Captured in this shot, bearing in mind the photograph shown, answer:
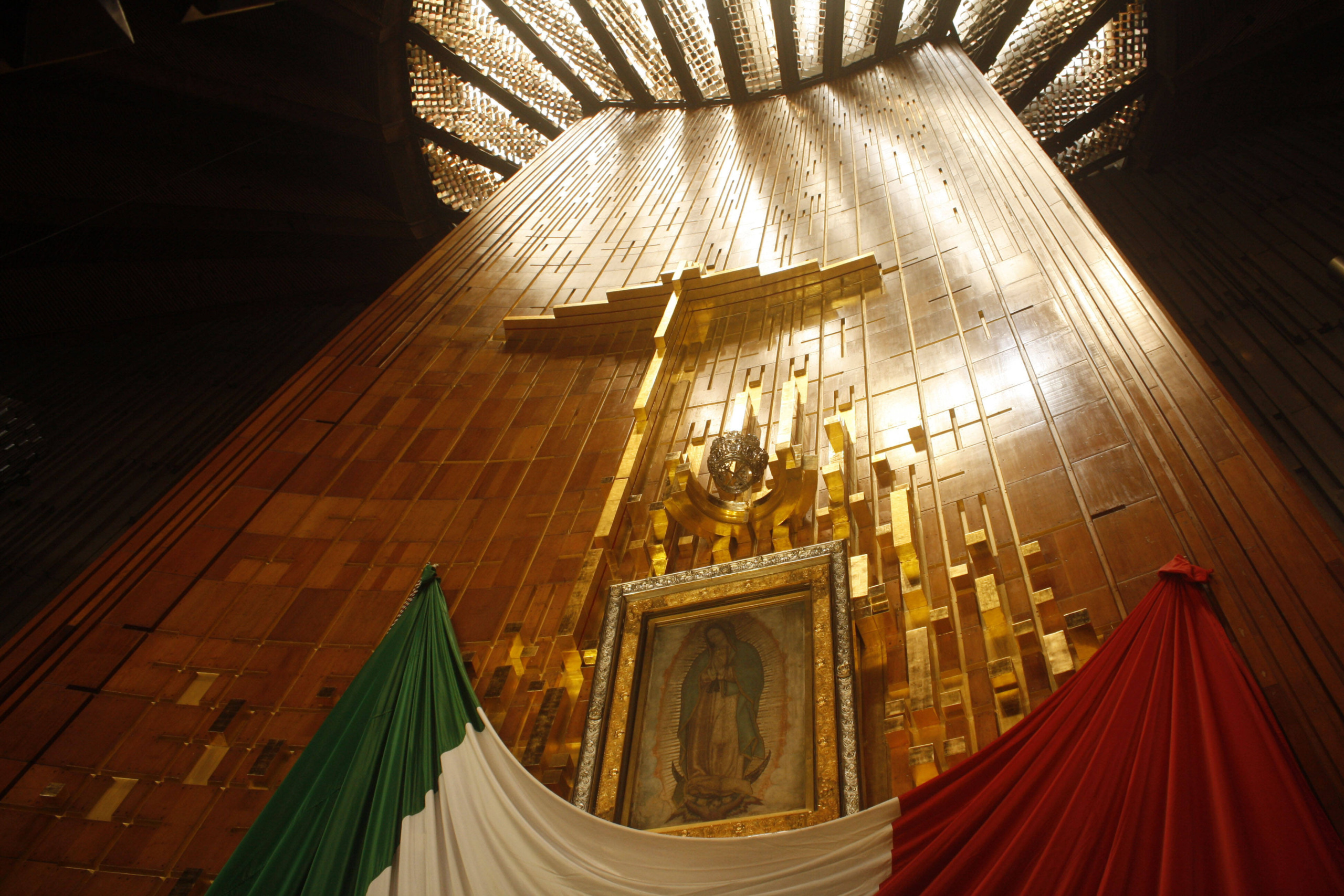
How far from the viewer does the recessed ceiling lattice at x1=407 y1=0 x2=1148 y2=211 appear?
631cm

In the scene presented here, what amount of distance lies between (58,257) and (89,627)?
3.65 m

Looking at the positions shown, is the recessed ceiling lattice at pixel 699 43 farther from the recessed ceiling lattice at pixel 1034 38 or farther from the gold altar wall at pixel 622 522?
the gold altar wall at pixel 622 522

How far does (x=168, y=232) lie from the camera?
216 inches

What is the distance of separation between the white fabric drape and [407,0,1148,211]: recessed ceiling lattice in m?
5.68

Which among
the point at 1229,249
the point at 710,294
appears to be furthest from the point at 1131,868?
the point at 1229,249

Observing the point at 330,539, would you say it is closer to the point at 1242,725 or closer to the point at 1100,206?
the point at 1242,725

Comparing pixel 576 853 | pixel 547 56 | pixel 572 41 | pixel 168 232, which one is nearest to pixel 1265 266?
pixel 576 853

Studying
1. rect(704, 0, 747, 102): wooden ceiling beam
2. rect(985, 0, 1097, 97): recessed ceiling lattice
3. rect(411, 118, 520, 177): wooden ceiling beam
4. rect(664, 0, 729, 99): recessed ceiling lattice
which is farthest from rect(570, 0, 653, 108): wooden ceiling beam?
rect(985, 0, 1097, 97): recessed ceiling lattice

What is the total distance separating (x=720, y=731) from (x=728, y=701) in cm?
8

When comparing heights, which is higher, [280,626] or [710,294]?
[710,294]

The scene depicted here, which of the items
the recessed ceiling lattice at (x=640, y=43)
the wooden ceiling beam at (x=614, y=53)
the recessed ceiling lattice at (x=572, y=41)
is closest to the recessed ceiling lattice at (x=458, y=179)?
the recessed ceiling lattice at (x=572, y=41)

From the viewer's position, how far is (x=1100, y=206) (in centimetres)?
606

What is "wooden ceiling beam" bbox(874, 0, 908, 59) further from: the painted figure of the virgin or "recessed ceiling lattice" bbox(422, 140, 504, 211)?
the painted figure of the virgin

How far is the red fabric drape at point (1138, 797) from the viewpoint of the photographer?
1.16 meters
